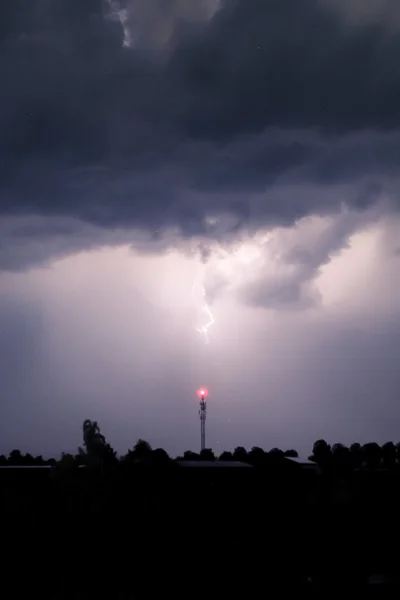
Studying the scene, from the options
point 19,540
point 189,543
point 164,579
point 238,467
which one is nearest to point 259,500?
point 238,467

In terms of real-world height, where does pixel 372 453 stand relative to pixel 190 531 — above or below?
above

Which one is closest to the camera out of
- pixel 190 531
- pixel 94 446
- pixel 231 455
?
pixel 190 531

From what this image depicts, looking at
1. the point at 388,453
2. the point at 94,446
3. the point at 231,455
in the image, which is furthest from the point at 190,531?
the point at 388,453

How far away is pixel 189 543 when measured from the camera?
1898 inches

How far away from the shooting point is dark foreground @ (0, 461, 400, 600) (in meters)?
45.4

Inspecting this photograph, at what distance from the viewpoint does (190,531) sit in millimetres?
49125

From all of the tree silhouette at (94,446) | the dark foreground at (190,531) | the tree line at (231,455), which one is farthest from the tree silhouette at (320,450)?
the dark foreground at (190,531)

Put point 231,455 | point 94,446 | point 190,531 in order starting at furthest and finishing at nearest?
point 231,455, point 94,446, point 190,531

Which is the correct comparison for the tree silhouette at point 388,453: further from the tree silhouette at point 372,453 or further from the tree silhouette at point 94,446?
the tree silhouette at point 94,446

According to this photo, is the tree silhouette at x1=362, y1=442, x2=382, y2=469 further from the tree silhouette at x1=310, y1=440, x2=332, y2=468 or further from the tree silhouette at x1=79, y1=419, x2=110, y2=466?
the tree silhouette at x1=79, y1=419, x2=110, y2=466

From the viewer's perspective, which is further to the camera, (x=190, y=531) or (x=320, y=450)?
(x=320, y=450)

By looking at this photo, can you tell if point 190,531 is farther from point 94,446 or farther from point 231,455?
point 231,455

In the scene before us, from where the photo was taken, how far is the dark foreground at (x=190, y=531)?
45.4 metres

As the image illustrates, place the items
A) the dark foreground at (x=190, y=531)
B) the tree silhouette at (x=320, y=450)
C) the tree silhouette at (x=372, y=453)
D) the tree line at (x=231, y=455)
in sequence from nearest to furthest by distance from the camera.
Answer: the dark foreground at (x=190, y=531) → the tree line at (x=231, y=455) → the tree silhouette at (x=320, y=450) → the tree silhouette at (x=372, y=453)
